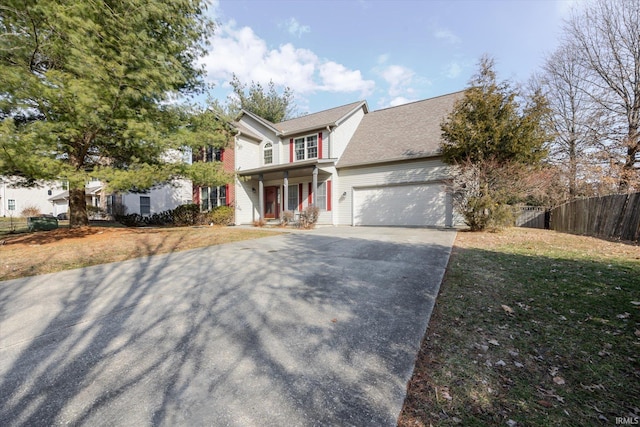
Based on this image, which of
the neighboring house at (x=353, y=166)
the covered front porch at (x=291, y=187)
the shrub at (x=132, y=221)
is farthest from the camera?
the shrub at (x=132, y=221)

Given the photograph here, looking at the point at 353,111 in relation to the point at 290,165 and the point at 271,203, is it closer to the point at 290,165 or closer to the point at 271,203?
the point at 290,165

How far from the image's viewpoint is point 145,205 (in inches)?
843

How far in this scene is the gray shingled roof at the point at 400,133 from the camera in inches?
547

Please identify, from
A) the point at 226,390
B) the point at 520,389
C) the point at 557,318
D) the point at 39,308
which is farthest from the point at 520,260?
the point at 39,308

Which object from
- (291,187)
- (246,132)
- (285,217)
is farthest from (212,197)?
(285,217)

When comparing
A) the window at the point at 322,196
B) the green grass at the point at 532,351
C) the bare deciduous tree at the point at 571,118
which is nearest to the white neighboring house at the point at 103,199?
the window at the point at 322,196

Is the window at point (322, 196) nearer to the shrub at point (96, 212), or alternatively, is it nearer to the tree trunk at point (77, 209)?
the tree trunk at point (77, 209)

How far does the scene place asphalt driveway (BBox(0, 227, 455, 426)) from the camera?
1.75m

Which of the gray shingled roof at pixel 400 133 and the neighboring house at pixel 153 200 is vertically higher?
the gray shingled roof at pixel 400 133

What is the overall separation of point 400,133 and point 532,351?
576 inches

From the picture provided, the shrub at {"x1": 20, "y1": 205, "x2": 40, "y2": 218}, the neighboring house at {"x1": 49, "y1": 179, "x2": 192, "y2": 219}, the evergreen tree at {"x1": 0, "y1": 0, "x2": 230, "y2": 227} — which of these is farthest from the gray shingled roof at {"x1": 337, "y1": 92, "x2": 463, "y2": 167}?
the shrub at {"x1": 20, "y1": 205, "x2": 40, "y2": 218}

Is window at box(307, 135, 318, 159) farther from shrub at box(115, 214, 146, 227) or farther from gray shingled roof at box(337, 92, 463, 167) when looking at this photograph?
shrub at box(115, 214, 146, 227)

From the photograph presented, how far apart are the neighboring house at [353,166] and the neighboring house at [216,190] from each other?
1.77 feet

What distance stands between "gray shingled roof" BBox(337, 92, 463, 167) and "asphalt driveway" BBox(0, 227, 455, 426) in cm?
1026
